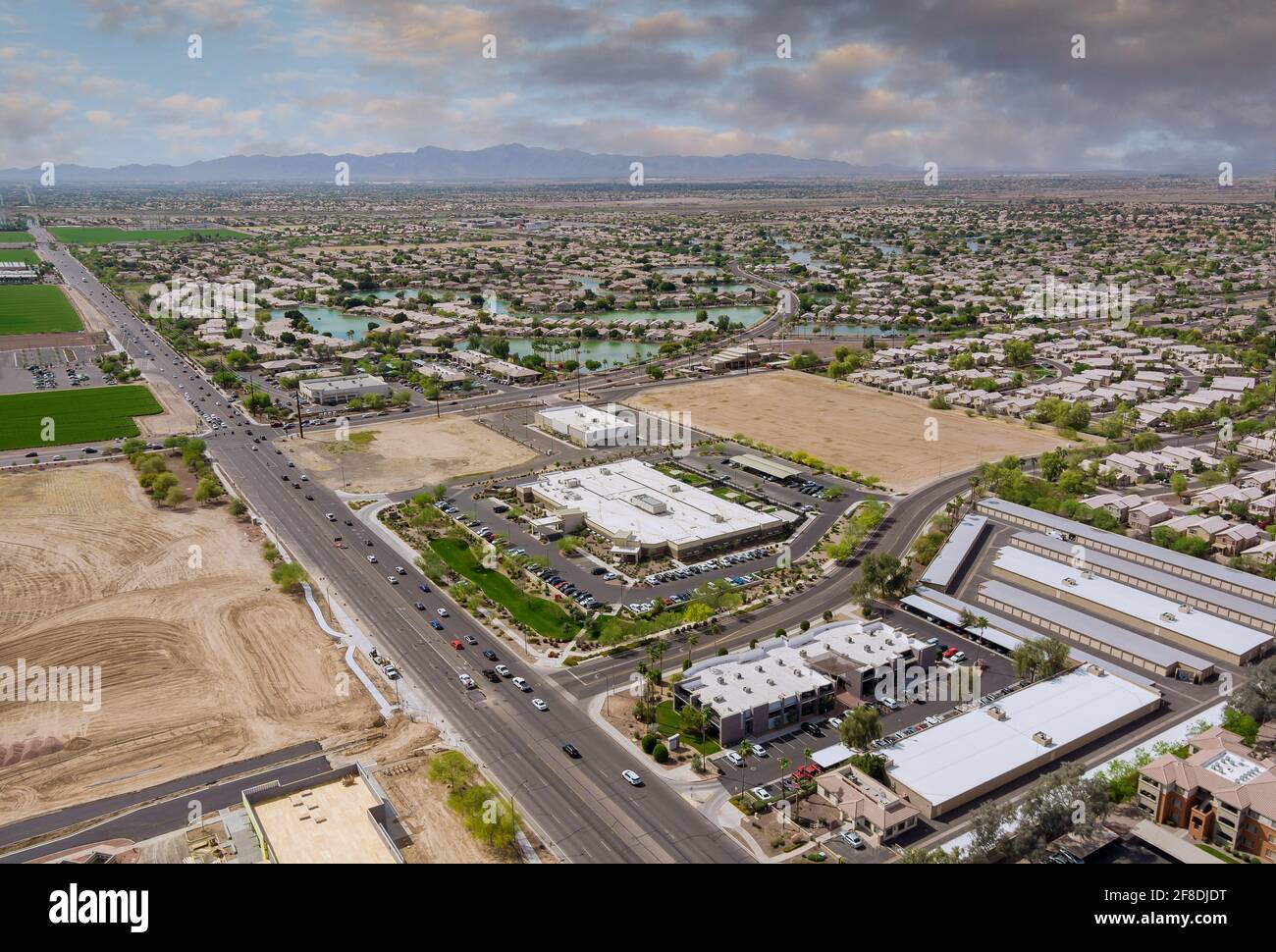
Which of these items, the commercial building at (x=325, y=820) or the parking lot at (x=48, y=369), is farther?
the parking lot at (x=48, y=369)

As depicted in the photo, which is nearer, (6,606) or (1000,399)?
(6,606)

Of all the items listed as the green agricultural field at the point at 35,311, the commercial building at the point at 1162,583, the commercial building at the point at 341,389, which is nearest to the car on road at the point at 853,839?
the commercial building at the point at 1162,583

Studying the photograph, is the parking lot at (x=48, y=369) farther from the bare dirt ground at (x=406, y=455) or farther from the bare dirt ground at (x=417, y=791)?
the bare dirt ground at (x=417, y=791)

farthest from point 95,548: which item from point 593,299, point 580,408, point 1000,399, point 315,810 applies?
point 593,299

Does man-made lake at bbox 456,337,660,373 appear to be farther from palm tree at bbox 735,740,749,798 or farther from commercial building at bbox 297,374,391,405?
palm tree at bbox 735,740,749,798

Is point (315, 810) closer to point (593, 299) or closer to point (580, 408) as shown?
point (580, 408)
